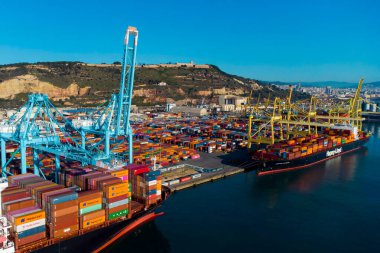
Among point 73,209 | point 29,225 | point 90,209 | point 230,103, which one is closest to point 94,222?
point 90,209

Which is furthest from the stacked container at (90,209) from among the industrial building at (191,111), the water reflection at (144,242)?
the industrial building at (191,111)

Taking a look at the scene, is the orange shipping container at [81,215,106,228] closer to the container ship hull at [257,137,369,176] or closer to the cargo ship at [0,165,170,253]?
the cargo ship at [0,165,170,253]

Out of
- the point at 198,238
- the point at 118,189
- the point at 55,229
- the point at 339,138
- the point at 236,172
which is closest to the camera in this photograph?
the point at 55,229

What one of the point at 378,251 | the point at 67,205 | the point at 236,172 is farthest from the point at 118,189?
the point at 236,172

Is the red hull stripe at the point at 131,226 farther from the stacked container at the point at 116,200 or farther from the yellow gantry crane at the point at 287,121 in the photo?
the yellow gantry crane at the point at 287,121

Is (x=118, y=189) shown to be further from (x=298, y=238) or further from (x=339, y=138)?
(x=339, y=138)

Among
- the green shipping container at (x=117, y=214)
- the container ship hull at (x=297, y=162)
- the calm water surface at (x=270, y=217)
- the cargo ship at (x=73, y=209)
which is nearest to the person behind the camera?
the cargo ship at (x=73, y=209)

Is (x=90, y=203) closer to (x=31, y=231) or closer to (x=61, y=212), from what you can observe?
(x=61, y=212)

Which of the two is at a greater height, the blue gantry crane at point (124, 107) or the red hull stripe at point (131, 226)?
the blue gantry crane at point (124, 107)
